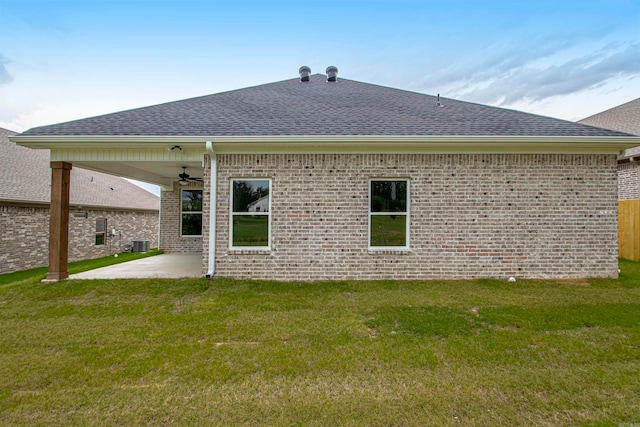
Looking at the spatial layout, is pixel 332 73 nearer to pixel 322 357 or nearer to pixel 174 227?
pixel 174 227

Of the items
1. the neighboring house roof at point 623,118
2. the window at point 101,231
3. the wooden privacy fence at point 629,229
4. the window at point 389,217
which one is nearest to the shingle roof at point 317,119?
the window at point 389,217

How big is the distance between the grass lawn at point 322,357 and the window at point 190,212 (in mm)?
6354

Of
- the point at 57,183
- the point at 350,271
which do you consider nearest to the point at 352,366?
the point at 350,271

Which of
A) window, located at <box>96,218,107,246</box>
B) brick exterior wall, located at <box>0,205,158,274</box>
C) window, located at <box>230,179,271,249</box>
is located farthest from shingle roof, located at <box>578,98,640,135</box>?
window, located at <box>96,218,107,246</box>

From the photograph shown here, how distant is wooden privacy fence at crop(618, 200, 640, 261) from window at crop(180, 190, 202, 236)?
1562 cm

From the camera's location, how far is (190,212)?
12.3 metres

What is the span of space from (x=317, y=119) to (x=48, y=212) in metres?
13.6

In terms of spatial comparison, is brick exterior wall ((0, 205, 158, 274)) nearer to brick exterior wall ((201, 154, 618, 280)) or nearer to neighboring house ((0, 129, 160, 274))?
neighboring house ((0, 129, 160, 274))

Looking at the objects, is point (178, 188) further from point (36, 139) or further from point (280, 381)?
point (280, 381)

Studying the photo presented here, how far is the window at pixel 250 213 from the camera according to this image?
7.04 m

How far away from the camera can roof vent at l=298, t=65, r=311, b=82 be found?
38.8 feet

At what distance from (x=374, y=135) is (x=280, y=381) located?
5270mm

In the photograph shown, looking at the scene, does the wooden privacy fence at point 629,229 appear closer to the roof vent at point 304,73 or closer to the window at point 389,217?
the window at point 389,217

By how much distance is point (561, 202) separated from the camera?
22.8 ft
